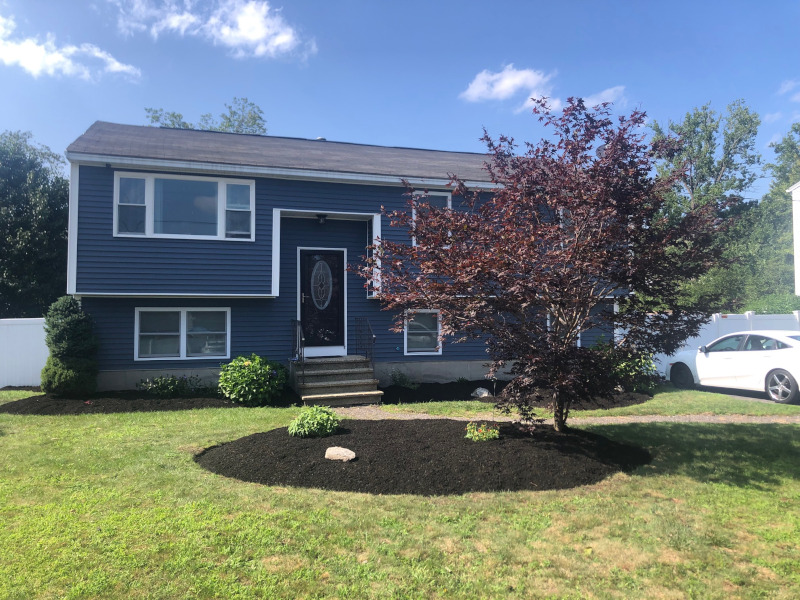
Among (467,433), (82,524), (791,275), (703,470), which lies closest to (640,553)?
(703,470)

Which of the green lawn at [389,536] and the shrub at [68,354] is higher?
the shrub at [68,354]

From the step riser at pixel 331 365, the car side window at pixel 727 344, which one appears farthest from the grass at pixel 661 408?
the step riser at pixel 331 365

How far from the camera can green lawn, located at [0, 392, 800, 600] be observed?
331 centimetres

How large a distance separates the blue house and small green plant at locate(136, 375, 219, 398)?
22cm

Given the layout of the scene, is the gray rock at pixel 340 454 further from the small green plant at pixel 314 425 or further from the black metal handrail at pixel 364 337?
the black metal handrail at pixel 364 337

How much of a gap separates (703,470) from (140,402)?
9.12 meters

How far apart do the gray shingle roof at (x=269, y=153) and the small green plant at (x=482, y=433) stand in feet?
22.8

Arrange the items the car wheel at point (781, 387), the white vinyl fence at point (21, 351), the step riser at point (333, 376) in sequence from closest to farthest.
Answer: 1. the car wheel at point (781, 387)
2. the step riser at point (333, 376)
3. the white vinyl fence at point (21, 351)

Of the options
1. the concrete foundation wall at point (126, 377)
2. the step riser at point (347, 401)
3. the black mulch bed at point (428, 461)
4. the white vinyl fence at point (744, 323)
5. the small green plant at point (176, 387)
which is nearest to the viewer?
the black mulch bed at point (428, 461)

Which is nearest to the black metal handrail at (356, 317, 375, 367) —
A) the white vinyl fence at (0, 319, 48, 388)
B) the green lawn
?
the green lawn

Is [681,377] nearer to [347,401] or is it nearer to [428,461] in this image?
[347,401]

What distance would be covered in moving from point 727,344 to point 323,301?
910 cm

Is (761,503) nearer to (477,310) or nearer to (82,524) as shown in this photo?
(477,310)

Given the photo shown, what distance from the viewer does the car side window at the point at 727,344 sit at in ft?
37.5
